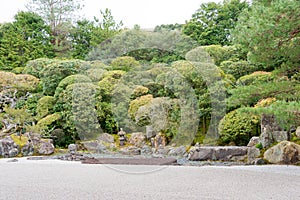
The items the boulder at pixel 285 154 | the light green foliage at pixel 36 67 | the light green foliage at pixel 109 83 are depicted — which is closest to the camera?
the boulder at pixel 285 154

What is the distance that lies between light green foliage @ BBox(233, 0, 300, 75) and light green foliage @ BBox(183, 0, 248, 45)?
7252 millimetres

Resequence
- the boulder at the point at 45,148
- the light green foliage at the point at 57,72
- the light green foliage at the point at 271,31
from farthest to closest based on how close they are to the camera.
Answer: the light green foliage at the point at 57,72
the boulder at the point at 45,148
the light green foliage at the point at 271,31

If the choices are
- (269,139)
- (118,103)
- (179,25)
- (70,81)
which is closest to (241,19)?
(269,139)

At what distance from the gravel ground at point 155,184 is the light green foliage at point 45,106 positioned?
5105mm

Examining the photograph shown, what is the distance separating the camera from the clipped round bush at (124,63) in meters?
8.66

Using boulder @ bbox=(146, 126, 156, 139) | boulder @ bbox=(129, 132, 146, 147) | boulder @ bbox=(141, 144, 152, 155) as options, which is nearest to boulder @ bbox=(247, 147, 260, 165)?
boulder @ bbox=(141, 144, 152, 155)

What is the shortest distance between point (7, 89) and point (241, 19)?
8228mm

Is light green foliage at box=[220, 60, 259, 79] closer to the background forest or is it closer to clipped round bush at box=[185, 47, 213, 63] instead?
the background forest

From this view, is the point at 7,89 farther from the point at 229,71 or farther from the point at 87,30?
the point at 229,71

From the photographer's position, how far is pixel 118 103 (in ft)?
29.3

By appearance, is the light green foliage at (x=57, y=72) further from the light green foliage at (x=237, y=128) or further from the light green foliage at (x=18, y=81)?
the light green foliage at (x=237, y=128)

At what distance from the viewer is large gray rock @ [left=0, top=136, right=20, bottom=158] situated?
23.1 ft

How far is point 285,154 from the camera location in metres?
4.95

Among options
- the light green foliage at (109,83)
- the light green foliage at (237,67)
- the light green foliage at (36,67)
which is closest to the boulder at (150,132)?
the light green foliage at (109,83)
